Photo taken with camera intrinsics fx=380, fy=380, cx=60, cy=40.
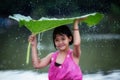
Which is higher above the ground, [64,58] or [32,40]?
[32,40]

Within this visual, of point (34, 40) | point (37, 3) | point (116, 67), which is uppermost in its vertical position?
point (37, 3)

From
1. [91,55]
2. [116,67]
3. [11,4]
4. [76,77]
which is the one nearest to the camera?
[76,77]

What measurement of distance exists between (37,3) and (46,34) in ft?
3.58

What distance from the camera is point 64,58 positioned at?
200 cm

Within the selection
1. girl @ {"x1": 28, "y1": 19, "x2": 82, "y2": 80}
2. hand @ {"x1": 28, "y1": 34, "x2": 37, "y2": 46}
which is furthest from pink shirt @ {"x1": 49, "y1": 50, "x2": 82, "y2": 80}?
hand @ {"x1": 28, "y1": 34, "x2": 37, "y2": 46}

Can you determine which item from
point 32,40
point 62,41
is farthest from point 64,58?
point 32,40

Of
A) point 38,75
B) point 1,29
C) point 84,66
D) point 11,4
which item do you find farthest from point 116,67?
point 11,4

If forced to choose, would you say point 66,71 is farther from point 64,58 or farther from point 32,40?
point 32,40

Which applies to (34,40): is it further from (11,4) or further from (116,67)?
(11,4)

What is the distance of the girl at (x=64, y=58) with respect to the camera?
1926 millimetres

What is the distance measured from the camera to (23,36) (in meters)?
6.17

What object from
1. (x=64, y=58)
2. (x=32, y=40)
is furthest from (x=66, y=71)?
(x=32, y=40)


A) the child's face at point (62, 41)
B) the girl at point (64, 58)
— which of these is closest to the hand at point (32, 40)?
the girl at point (64, 58)

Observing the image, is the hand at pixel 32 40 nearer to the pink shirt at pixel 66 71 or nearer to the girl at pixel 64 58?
the girl at pixel 64 58
